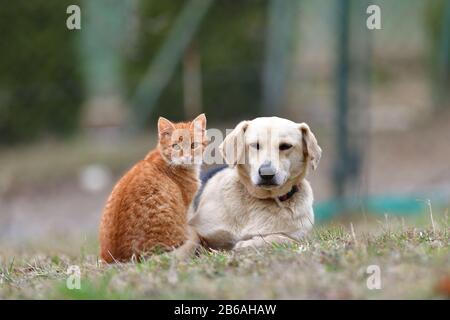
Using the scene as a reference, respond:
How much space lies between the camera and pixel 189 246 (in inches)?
262

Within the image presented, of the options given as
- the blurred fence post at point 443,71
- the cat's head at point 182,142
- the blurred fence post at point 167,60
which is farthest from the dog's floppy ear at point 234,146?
the blurred fence post at point 443,71

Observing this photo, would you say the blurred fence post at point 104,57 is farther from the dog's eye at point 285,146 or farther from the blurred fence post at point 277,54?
the dog's eye at point 285,146

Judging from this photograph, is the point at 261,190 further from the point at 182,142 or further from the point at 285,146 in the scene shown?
the point at 182,142

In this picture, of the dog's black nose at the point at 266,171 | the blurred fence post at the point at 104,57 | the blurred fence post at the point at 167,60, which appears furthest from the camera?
the blurred fence post at the point at 104,57

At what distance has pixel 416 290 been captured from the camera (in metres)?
5.08

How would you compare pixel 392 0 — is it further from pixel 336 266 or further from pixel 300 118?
pixel 336 266

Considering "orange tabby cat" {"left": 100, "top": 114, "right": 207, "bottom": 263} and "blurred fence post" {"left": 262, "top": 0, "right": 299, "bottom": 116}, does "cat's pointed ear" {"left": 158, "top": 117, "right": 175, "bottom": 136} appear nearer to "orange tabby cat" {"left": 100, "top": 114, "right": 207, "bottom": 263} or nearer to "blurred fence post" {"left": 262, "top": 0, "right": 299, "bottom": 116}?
"orange tabby cat" {"left": 100, "top": 114, "right": 207, "bottom": 263}

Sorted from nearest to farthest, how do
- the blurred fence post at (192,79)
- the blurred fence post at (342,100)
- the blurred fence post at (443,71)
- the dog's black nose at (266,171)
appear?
the dog's black nose at (266,171) → the blurred fence post at (342,100) → the blurred fence post at (192,79) → the blurred fence post at (443,71)

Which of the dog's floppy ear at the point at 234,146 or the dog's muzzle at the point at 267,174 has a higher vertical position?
the dog's floppy ear at the point at 234,146

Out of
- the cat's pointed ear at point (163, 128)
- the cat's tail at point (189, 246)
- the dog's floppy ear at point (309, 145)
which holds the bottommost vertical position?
the cat's tail at point (189, 246)

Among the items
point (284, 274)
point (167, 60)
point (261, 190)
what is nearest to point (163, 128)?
point (261, 190)

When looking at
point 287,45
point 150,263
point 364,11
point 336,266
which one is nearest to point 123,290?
point 150,263

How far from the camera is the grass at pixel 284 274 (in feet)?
17.2

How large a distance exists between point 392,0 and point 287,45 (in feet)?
19.6
